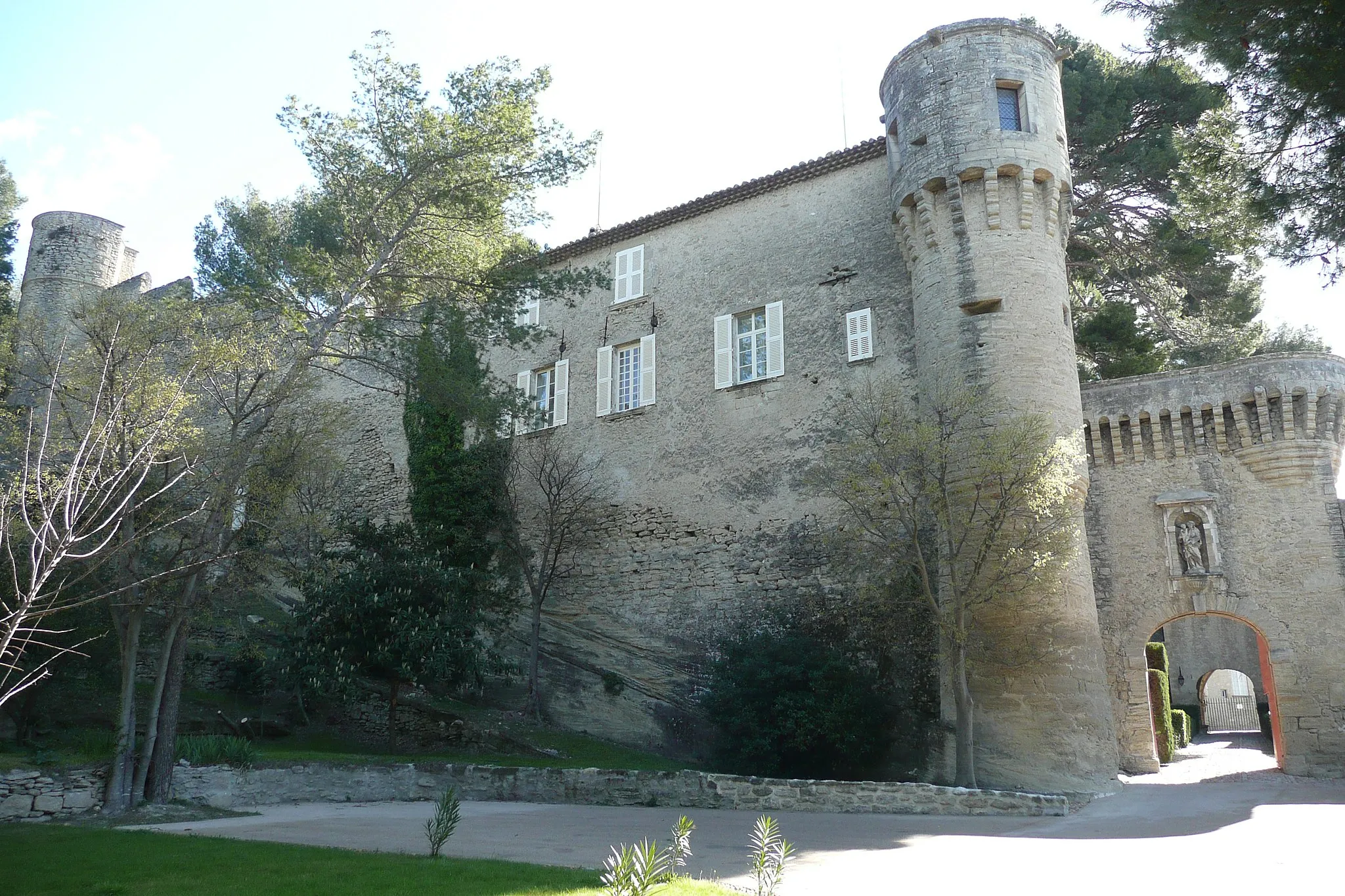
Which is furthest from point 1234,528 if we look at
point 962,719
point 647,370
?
point 647,370

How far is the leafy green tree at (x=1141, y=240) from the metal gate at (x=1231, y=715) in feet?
51.6

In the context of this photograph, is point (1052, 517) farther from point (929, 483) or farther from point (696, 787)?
point (696, 787)

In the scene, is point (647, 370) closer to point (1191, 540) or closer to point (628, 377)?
point (628, 377)

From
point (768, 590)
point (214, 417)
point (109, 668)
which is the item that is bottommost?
point (109, 668)

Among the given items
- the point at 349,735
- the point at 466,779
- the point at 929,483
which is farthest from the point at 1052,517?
the point at 349,735

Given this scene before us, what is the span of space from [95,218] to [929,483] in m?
27.7

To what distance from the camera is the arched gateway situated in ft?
47.2

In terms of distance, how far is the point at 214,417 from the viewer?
14.9 m

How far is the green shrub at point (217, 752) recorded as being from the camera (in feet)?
39.6

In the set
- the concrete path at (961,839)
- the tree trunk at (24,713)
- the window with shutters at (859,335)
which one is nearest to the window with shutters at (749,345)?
the window with shutters at (859,335)

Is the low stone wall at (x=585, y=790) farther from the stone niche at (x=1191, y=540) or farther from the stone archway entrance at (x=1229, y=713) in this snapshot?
the stone archway entrance at (x=1229, y=713)

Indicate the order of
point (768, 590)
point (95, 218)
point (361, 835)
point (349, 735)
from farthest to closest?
point (95, 218) → point (768, 590) → point (349, 735) → point (361, 835)

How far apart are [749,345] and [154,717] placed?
1243cm

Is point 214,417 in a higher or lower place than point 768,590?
higher
